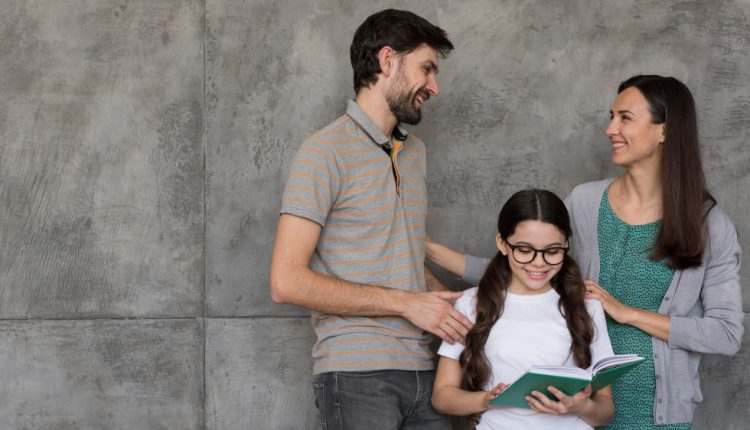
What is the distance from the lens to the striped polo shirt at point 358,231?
2332mm

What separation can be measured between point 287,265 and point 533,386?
741 millimetres

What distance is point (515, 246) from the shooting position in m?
2.33

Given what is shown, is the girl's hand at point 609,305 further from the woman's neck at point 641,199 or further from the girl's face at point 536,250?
the woman's neck at point 641,199

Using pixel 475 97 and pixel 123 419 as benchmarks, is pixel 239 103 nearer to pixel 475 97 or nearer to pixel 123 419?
pixel 475 97

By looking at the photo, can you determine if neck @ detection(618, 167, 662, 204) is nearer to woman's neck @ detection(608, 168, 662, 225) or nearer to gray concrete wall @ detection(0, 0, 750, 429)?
woman's neck @ detection(608, 168, 662, 225)

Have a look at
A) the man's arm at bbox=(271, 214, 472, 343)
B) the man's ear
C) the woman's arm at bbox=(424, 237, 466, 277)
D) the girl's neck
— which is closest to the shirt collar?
the man's ear

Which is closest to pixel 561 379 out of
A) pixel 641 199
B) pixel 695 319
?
pixel 695 319

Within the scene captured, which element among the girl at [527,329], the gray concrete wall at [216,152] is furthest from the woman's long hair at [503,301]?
the gray concrete wall at [216,152]

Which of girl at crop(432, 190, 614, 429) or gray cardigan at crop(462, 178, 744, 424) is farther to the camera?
gray cardigan at crop(462, 178, 744, 424)

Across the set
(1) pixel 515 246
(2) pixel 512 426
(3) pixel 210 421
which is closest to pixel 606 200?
(1) pixel 515 246

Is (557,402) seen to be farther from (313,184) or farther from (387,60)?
(387,60)

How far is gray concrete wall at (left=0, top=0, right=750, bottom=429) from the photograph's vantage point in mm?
3088

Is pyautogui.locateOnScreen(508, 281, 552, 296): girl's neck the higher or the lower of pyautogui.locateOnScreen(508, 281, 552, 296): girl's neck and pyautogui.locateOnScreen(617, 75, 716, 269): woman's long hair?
the lower

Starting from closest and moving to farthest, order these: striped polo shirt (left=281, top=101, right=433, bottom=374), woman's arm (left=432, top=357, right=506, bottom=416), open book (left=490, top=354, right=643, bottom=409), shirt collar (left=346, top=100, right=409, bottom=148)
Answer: open book (left=490, top=354, right=643, bottom=409) → woman's arm (left=432, top=357, right=506, bottom=416) → striped polo shirt (left=281, top=101, right=433, bottom=374) → shirt collar (left=346, top=100, right=409, bottom=148)
